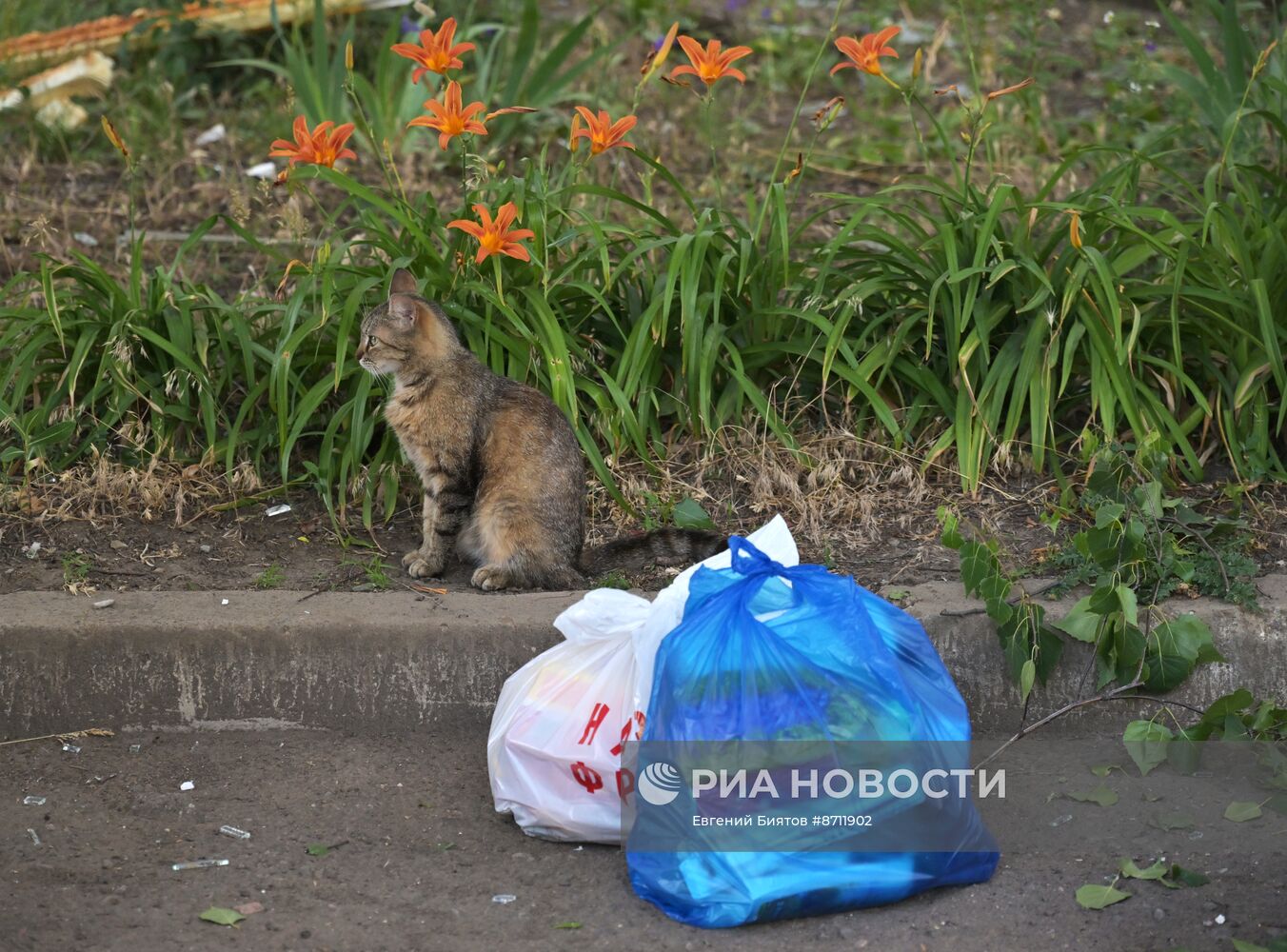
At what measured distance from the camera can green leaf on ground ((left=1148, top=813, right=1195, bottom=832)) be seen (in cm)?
326

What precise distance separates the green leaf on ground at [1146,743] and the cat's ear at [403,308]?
2.25 m

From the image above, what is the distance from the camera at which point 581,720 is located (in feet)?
10.4

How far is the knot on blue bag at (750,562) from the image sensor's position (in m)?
3.09

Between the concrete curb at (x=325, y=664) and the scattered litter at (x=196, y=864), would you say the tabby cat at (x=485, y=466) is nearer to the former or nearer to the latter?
the concrete curb at (x=325, y=664)

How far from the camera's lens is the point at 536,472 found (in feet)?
13.3

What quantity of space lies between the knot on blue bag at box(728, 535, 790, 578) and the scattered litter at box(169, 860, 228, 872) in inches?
52.3

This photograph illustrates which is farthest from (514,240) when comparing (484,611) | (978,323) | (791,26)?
(791,26)

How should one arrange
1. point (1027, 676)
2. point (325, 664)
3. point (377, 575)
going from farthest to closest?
1. point (377, 575)
2. point (325, 664)
3. point (1027, 676)

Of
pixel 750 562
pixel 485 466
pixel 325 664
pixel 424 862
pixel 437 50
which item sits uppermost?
pixel 437 50

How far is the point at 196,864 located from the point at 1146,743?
2.28 meters

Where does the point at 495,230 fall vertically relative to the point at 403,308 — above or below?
above

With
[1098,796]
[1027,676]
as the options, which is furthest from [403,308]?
[1098,796]

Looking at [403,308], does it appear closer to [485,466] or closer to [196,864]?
[485,466]

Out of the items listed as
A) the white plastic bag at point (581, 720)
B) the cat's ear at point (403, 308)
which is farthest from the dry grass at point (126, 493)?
the white plastic bag at point (581, 720)
